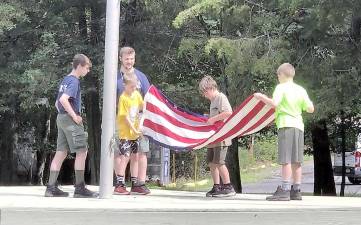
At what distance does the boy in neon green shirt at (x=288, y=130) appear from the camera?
736 cm

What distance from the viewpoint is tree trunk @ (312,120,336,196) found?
66.4ft

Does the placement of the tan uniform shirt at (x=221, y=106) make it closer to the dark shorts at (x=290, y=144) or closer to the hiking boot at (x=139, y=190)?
the dark shorts at (x=290, y=144)

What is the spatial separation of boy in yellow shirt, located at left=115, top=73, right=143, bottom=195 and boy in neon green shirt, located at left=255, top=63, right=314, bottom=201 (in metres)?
1.63

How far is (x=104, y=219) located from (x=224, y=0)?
8147mm

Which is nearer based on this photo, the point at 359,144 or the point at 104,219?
the point at 104,219

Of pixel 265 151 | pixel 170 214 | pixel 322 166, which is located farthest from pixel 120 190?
pixel 265 151

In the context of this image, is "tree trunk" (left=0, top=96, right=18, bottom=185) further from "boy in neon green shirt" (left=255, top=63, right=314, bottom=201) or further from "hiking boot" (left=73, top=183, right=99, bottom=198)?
"boy in neon green shirt" (left=255, top=63, right=314, bottom=201)

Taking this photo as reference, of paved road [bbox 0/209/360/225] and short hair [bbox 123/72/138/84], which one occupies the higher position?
short hair [bbox 123/72/138/84]

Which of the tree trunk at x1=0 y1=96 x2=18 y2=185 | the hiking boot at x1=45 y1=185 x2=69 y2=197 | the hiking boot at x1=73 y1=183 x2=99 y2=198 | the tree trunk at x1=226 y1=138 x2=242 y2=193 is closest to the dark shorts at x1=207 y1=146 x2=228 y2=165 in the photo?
the hiking boot at x1=73 y1=183 x2=99 y2=198

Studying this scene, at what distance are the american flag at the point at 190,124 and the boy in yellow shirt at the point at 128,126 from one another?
0.64 ft

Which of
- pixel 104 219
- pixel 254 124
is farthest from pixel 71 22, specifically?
pixel 104 219

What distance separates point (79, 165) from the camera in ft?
25.0

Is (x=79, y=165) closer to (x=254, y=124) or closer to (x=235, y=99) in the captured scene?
(x=254, y=124)

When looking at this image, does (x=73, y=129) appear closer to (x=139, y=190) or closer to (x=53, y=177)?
(x=53, y=177)
